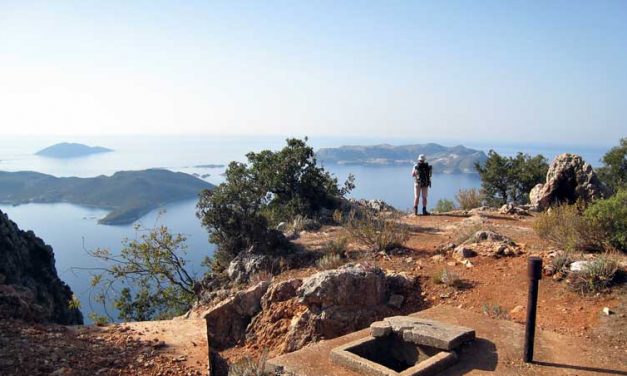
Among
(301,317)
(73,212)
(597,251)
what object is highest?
(597,251)

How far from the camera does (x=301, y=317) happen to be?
826cm

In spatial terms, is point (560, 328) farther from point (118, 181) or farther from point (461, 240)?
point (118, 181)

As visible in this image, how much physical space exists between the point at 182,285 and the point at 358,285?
20.1 feet

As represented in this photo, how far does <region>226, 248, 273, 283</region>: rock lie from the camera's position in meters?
10.8

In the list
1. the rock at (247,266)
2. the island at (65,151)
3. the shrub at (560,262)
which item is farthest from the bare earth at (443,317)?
the island at (65,151)

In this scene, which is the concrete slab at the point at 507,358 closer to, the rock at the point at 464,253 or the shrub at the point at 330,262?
the rock at the point at 464,253

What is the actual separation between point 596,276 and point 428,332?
3.86 meters

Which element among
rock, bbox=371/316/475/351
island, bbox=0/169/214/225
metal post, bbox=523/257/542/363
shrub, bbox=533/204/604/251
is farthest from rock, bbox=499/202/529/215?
island, bbox=0/169/214/225

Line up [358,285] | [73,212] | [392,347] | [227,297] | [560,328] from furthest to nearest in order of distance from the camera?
[73,212], [227,297], [358,285], [560,328], [392,347]

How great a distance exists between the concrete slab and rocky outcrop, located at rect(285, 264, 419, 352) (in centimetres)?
230

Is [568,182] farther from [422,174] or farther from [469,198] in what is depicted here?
[422,174]

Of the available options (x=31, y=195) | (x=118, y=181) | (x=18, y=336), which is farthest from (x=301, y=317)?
(x=31, y=195)

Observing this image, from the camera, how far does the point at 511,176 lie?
2103 centimetres

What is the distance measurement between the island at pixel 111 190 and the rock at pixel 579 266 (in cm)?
4730
